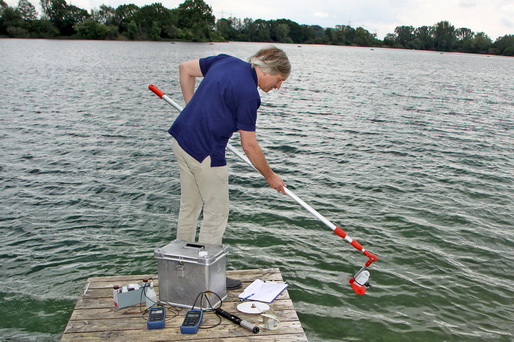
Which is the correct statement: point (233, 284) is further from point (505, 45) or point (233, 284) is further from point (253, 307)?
point (505, 45)

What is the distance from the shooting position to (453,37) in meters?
180

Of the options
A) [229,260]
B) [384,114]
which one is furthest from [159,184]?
[384,114]

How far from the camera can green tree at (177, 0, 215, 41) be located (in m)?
150

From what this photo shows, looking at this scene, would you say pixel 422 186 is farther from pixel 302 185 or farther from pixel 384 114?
pixel 384 114

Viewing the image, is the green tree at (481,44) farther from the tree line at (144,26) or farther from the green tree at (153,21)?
the green tree at (153,21)

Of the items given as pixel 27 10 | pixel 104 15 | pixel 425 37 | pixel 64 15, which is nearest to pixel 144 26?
pixel 104 15

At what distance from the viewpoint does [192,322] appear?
421 centimetres

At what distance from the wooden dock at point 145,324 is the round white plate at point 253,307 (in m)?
0.04

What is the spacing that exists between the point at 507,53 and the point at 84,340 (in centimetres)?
18494

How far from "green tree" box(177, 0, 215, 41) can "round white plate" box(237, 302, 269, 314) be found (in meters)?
152

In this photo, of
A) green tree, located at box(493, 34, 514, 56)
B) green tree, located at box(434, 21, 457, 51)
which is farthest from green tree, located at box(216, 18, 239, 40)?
green tree, located at box(493, 34, 514, 56)

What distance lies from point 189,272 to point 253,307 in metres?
0.75

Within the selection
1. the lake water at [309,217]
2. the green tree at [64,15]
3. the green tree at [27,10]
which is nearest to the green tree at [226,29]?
the green tree at [64,15]

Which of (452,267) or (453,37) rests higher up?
(453,37)
